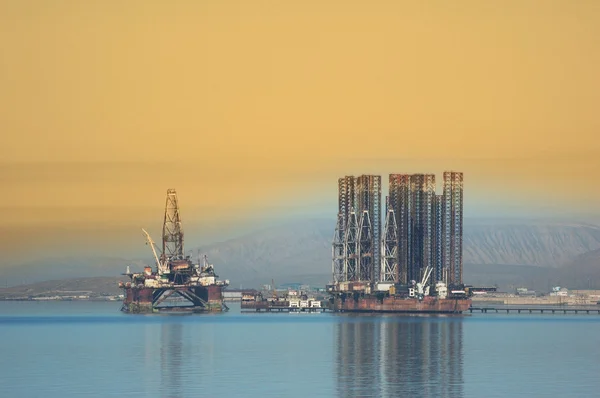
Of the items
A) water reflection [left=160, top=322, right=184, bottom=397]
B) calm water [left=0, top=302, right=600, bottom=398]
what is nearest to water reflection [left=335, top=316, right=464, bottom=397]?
calm water [left=0, top=302, right=600, bottom=398]

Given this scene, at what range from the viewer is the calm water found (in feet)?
275

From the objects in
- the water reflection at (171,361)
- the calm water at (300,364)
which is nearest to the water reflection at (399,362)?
the calm water at (300,364)

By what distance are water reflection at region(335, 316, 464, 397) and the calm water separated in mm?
95

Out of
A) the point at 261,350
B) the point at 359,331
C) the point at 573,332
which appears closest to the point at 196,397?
the point at 261,350

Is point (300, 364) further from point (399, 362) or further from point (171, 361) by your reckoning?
point (171, 361)

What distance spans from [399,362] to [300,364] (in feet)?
26.2

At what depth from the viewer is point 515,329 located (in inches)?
7328

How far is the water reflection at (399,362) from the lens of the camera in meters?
83.9

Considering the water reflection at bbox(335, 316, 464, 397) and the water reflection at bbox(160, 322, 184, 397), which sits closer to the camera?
the water reflection at bbox(160, 322, 184, 397)

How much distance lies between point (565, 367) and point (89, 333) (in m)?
81.7

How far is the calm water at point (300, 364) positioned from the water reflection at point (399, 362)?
0.10 metres

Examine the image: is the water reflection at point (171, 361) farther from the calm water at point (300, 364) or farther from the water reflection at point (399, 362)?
the water reflection at point (399, 362)

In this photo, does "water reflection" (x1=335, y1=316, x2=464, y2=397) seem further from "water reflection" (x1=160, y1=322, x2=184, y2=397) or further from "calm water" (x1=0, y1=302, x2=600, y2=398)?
"water reflection" (x1=160, y1=322, x2=184, y2=397)

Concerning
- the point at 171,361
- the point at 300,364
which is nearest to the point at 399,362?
the point at 300,364
